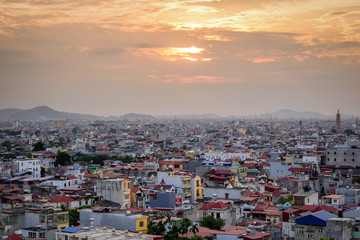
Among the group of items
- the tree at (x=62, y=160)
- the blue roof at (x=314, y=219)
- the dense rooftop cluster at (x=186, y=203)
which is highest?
the blue roof at (x=314, y=219)

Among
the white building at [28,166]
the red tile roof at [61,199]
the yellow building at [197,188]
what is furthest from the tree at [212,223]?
the white building at [28,166]

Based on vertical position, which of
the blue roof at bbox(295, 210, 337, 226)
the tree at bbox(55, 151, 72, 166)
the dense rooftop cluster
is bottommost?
the tree at bbox(55, 151, 72, 166)

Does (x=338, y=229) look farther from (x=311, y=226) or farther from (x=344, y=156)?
(x=344, y=156)

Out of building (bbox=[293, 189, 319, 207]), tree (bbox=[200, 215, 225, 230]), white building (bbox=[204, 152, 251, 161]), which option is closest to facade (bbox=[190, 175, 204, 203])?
building (bbox=[293, 189, 319, 207])

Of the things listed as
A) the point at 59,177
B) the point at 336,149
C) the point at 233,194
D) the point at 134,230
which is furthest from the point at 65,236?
the point at 336,149

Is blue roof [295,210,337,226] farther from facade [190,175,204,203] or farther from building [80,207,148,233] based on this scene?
facade [190,175,204,203]

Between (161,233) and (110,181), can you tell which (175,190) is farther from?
(161,233)

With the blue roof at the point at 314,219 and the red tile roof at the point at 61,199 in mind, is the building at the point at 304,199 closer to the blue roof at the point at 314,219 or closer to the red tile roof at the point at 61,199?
the blue roof at the point at 314,219

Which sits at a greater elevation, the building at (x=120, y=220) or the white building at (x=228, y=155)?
the building at (x=120, y=220)
